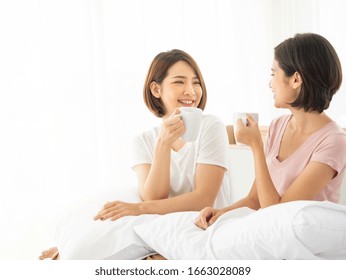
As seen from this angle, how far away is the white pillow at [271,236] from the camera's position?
131 centimetres

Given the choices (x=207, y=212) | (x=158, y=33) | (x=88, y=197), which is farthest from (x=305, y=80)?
(x=158, y=33)

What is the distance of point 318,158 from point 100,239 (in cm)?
68

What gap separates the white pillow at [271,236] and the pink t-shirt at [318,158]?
1.00 feet

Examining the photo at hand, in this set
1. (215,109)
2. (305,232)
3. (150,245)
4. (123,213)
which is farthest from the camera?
(215,109)

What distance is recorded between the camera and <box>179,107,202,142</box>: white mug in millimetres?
1868

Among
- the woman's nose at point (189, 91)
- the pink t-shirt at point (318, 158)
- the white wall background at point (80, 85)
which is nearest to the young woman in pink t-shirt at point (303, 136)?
the pink t-shirt at point (318, 158)

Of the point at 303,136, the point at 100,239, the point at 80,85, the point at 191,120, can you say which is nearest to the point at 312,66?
the point at 303,136

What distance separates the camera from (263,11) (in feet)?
15.5

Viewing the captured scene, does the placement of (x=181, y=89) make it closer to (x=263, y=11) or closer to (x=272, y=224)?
(x=272, y=224)

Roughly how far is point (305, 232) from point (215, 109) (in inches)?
123

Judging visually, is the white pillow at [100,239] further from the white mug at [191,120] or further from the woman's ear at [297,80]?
the woman's ear at [297,80]

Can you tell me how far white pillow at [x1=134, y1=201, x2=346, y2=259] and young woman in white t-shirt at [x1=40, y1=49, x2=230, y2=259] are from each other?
0.32m

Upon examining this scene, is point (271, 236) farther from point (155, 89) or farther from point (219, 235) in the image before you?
Result: point (155, 89)

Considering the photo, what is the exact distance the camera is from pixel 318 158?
170 centimetres
